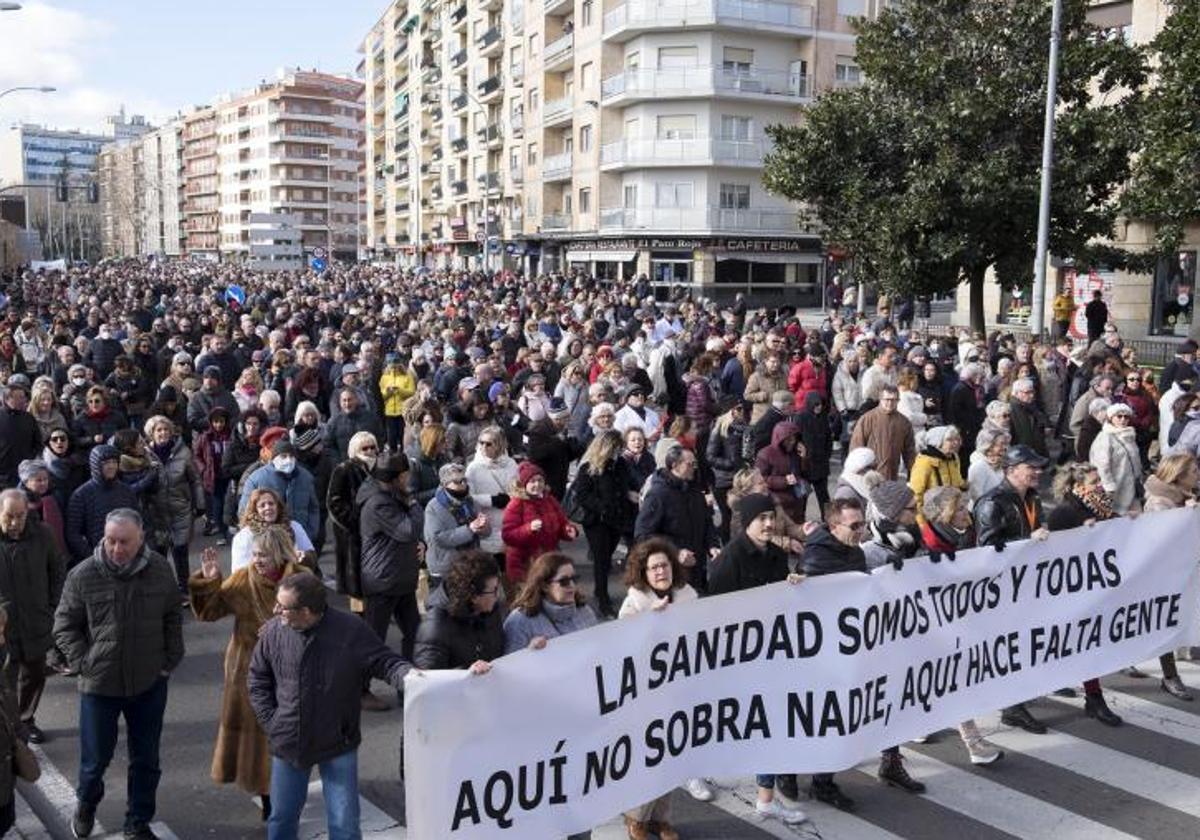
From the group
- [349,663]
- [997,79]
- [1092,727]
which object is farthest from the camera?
[997,79]

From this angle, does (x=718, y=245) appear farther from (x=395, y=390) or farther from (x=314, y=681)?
(x=314, y=681)

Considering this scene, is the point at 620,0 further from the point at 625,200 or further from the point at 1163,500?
the point at 1163,500

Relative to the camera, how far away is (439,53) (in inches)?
3118

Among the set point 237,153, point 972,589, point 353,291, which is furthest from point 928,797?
point 237,153

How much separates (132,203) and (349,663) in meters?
162

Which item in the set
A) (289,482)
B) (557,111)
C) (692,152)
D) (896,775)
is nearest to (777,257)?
(692,152)

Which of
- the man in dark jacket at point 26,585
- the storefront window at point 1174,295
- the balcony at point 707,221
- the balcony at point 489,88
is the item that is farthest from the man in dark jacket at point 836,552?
the balcony at point 489,88

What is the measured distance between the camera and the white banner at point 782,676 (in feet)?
15.7

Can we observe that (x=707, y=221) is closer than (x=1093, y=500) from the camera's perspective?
No

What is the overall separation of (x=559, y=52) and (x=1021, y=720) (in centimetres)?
5155

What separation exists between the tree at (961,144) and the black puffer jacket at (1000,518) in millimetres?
18019

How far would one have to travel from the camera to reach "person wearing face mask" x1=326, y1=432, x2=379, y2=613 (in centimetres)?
753

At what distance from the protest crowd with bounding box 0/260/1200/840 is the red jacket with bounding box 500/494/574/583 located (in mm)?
16

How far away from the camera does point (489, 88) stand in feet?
217
